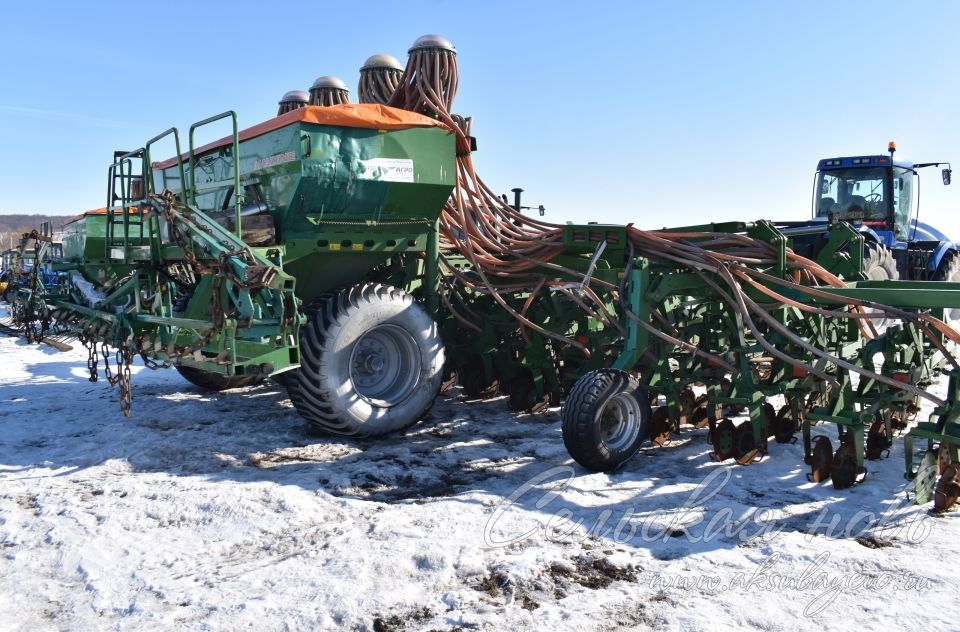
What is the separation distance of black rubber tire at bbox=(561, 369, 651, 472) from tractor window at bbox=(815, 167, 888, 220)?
7.43 m

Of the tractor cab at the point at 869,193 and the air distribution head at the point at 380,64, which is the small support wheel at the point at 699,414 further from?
the tractor cab at the point at 869,193

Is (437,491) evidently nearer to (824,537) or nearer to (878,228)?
(824,537)

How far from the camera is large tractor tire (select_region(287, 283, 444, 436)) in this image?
16.4 feet

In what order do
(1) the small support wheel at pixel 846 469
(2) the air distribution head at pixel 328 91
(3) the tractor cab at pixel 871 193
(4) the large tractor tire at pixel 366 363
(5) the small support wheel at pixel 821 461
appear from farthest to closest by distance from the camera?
1. (3) the tractor cab at pixel 871 193
2. (2) the air distribution head at pixel 328 91
3. (4) the large tractor tire at pixel 366 363
4. (5) the small support wheel at pixel 821 461
5. (1) the small support wheel at pixel 846 469

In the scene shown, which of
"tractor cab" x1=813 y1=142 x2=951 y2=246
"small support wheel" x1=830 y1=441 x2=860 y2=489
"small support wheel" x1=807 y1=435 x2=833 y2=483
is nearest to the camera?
"small support wheel" x1=830 y1=441 x2=860 y2=489

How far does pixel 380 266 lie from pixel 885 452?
3977mm

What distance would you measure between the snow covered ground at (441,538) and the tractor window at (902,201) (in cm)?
673

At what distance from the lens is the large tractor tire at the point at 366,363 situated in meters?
5.01

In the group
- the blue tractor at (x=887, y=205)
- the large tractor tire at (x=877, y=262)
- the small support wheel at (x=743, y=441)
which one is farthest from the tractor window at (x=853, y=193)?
the small support wheel at (x=743, y=441)

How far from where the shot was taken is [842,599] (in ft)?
9.50

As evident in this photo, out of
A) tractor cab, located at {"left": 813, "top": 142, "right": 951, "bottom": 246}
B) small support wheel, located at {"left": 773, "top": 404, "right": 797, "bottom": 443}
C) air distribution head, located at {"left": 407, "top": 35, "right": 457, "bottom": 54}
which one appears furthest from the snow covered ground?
tractor cab, located at {"left": 813, "top": 142, "right": 951, "bottom": 246}

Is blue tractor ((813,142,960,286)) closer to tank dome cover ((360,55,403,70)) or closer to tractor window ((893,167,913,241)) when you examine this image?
tractor window ((893,167,913,241))

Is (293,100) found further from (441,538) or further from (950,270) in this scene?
(950,270)

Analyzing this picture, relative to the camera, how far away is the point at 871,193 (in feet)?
33.8
